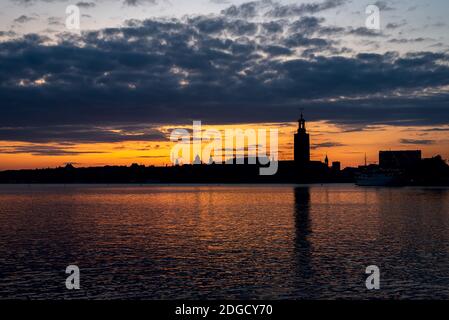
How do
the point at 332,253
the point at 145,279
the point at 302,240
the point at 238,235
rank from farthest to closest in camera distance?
the point at 238,235 → the point at 302,240 → the point at 332,253 → the point at 145,279

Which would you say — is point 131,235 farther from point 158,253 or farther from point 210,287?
point 210,287

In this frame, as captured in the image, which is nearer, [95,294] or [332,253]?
[95,294]

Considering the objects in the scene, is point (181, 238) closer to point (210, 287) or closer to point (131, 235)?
point (131, 235)

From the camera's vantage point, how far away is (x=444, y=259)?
40.6 meters

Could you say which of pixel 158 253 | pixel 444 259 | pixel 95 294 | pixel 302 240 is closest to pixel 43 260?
pixel 158 253

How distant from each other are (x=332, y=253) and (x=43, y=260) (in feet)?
76.1

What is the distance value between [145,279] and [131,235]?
26.4 m

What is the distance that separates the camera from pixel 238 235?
58.2 metres

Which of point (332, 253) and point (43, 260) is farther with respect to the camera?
point (332, 253)
